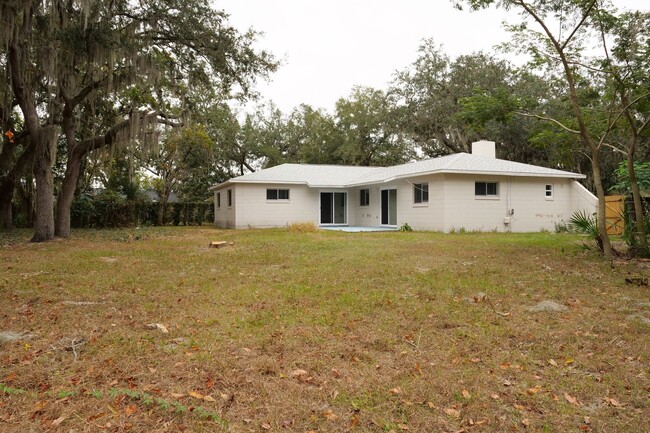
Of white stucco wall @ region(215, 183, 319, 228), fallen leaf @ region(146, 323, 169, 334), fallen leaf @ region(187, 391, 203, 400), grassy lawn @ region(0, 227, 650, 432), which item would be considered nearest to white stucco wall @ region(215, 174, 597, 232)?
white stucco wall @ region(215, 183, 319, 228)

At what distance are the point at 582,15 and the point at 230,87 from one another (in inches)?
410

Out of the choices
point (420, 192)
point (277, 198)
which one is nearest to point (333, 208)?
point (277, 198)

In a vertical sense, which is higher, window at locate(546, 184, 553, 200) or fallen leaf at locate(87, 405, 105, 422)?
window at locate(546, 184, 553, 200)

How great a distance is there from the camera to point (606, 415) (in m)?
2.83

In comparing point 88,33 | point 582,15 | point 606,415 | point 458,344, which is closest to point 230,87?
point 88,33

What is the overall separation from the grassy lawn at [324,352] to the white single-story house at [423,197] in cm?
944

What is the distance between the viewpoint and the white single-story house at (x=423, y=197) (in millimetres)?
16906

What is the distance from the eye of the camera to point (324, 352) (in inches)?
151

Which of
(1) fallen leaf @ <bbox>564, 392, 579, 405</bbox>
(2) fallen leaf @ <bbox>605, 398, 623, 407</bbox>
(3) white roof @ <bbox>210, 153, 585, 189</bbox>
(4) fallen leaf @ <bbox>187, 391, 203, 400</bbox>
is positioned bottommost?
(2) fallen leaf @ <bbox>605, 398, 623, 407</bbox>

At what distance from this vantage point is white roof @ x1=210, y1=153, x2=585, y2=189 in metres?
17.0

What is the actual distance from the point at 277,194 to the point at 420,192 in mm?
7256

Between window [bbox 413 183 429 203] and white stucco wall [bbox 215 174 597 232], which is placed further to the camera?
window [bbox 413 183 429 203]

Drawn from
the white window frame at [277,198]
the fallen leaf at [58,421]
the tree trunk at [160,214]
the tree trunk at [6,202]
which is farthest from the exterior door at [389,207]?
the fallen leaf at [58,421]

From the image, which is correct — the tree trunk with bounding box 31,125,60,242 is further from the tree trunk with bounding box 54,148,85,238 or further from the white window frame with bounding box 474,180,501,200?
the white window frame with bounding box 474,180,501,200
